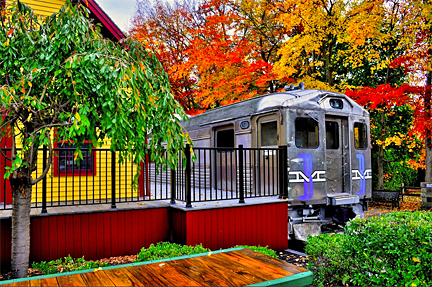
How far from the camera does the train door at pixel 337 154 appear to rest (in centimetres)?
873

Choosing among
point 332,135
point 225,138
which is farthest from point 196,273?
point 225,138

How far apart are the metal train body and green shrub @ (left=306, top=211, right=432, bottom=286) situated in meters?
3.41

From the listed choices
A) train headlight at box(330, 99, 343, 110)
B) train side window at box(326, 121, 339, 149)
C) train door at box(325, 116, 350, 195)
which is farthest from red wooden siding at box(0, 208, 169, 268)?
train headlight at box(330, 99, 343, 110)

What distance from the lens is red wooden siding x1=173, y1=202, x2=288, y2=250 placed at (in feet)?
20.7

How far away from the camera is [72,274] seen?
2834mm

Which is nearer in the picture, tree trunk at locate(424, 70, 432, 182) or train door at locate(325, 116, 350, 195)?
train door at locate(325, 116, 350, 195)

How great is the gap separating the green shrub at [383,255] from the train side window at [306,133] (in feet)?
12.9

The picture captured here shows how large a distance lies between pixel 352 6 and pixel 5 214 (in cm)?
1314

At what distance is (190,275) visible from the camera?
2826mm

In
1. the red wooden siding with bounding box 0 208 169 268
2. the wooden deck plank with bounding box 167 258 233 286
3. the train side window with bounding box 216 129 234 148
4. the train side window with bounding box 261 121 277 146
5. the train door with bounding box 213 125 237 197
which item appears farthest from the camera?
the train side window with bounding box 216 129 234 148

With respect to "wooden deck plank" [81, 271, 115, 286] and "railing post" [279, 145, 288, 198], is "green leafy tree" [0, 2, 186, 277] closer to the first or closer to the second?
"wooden deck plank" [81, 271, 115, 286]

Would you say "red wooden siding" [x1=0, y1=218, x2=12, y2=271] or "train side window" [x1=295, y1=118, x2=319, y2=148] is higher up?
"train side window" [x1=295, y1=118, x2=319, y2=148]

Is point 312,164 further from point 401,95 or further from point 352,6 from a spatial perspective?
point 352,6

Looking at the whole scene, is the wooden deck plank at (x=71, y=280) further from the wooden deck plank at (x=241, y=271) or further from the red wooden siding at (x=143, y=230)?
the red wooden siding at (x=143, y=230)
